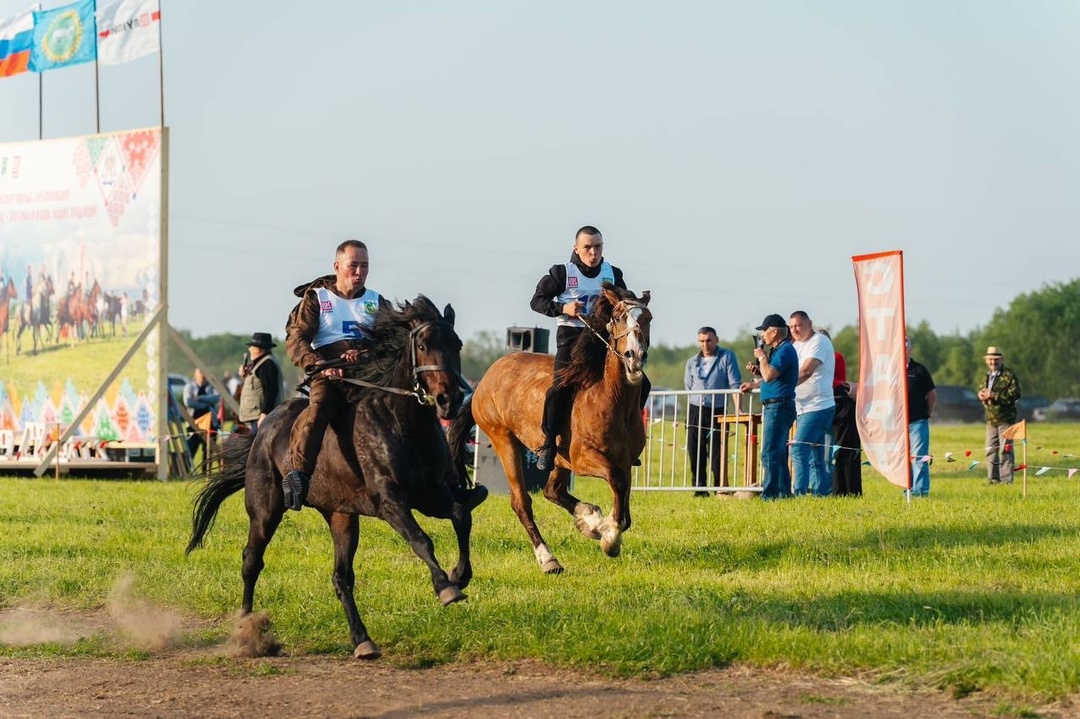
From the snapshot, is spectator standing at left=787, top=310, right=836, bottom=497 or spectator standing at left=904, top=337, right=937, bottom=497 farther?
spectator standing at left=904, top=337, right=937, bottom=497

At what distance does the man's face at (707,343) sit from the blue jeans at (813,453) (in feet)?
7.84

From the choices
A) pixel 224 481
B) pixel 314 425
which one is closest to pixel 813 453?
pixel 224 481

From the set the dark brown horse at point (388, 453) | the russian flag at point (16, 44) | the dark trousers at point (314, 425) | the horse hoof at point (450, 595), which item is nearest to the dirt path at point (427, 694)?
the horse hoof at point (450, 595)

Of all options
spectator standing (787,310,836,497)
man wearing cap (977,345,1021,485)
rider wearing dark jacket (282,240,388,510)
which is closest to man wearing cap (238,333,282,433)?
spectator standing (787,310,836,497)

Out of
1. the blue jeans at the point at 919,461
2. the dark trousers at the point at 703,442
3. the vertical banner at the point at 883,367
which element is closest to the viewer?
the vertical banner at the point at 883,367

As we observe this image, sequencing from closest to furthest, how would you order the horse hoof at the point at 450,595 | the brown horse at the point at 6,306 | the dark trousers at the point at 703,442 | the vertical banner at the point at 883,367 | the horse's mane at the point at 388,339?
1. the horse hoof at the point at 450,595
2. the horse's mane at the point at 388,339
3. the vertical banner at the point at 883,367
4. the dark trousers at the point at 703,442
5. the brown horse at the point at 6,306

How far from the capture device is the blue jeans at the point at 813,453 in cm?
1725

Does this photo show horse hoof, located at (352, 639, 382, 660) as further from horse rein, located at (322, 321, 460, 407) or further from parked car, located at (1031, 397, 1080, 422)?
parked car, located at (1031, 397, 1080, 422)

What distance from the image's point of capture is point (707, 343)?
1981cm

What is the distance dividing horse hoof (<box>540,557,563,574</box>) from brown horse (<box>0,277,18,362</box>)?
58.0 ft

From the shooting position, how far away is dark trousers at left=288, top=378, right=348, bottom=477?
9.54m

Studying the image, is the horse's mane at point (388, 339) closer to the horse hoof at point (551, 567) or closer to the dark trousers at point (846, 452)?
the horse hoof at point (551, 567)

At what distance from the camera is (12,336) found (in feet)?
87.2

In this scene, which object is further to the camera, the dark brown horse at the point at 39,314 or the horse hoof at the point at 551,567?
the dark brown horse at the point at 39,314
